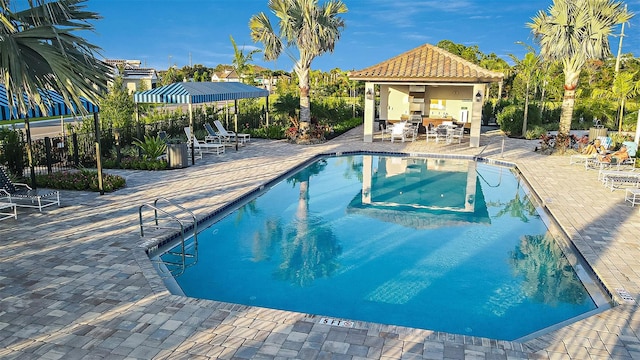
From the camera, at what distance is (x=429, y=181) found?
14.9 meters

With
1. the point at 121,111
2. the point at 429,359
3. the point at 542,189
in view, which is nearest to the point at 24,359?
the point at 429,359

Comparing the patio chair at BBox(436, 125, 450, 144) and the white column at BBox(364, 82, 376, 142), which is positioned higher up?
the white column at BBox(364, 82, 376, 142)

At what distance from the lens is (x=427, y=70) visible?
20781 mm

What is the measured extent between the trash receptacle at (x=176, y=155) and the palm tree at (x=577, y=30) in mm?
13898

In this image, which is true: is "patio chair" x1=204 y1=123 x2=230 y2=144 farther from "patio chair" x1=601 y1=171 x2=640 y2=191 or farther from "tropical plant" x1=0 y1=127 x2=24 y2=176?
"patio chair" x1=601 y1=171 x2=640 y2=191

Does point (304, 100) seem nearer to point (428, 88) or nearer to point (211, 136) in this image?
point (211, 136)

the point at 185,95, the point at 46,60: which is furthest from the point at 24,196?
the point at 185,95

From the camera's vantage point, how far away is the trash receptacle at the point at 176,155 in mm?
14555

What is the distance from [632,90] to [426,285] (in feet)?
71.0

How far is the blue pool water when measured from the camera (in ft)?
21.4

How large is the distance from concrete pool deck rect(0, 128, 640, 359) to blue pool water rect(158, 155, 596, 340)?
0.76 m

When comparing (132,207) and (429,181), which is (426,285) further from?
(429,181)

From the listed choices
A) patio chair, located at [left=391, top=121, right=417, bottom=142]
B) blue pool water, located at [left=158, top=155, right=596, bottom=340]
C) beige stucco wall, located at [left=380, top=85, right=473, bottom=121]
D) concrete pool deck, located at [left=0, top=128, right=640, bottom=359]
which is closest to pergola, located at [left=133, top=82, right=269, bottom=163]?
blue pool water, located at [left=158, top=155, right=596, bottom=340]

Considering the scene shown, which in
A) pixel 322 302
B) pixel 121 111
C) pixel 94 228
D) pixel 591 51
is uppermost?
pixel 591 51
